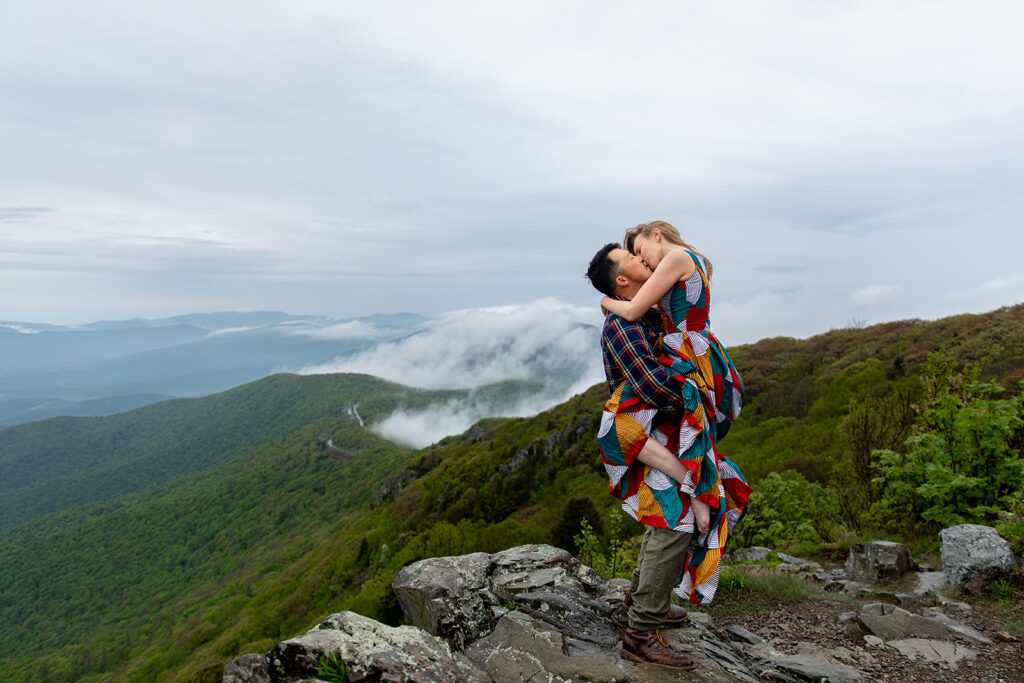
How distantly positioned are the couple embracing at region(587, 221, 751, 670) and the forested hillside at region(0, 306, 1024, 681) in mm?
4427

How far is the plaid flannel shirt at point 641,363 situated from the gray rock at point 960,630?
13.7ft

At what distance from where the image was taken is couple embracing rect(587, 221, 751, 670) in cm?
361

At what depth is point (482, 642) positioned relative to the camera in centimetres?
435

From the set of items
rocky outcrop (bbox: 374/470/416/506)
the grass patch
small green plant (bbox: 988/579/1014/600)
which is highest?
small green plant (bbox: 988/579/1014/600)

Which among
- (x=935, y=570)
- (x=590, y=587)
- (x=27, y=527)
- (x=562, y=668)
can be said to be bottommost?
(x=27, y=527)

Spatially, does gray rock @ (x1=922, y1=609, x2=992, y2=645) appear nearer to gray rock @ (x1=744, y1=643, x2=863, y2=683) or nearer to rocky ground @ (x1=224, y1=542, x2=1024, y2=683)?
rocky ground @ (x1=224, y1=542, x2=1024, y2=683)

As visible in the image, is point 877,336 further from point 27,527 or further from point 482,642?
point 27,527

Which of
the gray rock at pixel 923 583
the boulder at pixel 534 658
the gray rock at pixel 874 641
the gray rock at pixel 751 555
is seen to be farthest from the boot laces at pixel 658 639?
the gray rock at pixel 751 555

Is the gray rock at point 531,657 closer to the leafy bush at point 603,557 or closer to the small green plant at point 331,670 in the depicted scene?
the small green plant at point 331,670

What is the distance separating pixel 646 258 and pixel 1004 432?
6.75 metres

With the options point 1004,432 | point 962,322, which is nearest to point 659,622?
point 1004,432

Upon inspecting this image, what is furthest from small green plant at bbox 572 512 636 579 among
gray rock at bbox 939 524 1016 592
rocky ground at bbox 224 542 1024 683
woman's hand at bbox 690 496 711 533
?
gray rock at bbox 939 524 1016 592

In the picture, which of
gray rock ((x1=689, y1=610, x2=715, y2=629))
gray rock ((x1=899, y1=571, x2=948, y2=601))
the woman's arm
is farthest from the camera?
gray rock ((x1=899, y1=571, x2=948, y2=601))

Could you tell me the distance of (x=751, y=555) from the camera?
382 inches
